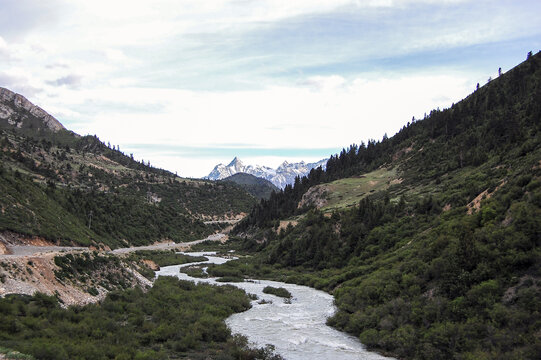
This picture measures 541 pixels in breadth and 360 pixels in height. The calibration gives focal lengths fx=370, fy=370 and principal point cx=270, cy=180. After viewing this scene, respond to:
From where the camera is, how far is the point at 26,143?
165125mm

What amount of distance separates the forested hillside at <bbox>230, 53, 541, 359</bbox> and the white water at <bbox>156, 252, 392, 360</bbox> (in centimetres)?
191

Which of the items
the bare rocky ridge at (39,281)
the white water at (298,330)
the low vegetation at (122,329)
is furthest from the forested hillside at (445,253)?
the bare rocky ridge at (39,281)

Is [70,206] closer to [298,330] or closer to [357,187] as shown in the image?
[298,330]

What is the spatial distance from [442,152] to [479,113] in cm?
2402

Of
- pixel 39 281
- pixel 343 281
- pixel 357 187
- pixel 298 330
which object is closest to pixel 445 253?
pixel 298 330

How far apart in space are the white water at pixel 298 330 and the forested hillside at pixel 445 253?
1.91 metres

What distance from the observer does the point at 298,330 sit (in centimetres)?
3278

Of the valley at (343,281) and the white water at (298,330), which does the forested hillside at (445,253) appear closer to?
the valley at (343,281)

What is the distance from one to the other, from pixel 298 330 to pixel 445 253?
47.5 ft

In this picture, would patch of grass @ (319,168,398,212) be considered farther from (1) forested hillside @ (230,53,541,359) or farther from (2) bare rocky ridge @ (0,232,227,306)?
(2) bare rocky ridge @ (0,232,227,306)

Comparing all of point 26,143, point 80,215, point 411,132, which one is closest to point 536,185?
point 80,215

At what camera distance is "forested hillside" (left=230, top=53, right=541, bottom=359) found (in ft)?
79.0

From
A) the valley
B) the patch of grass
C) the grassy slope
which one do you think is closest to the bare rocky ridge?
the valley

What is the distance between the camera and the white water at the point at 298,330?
26.8m
